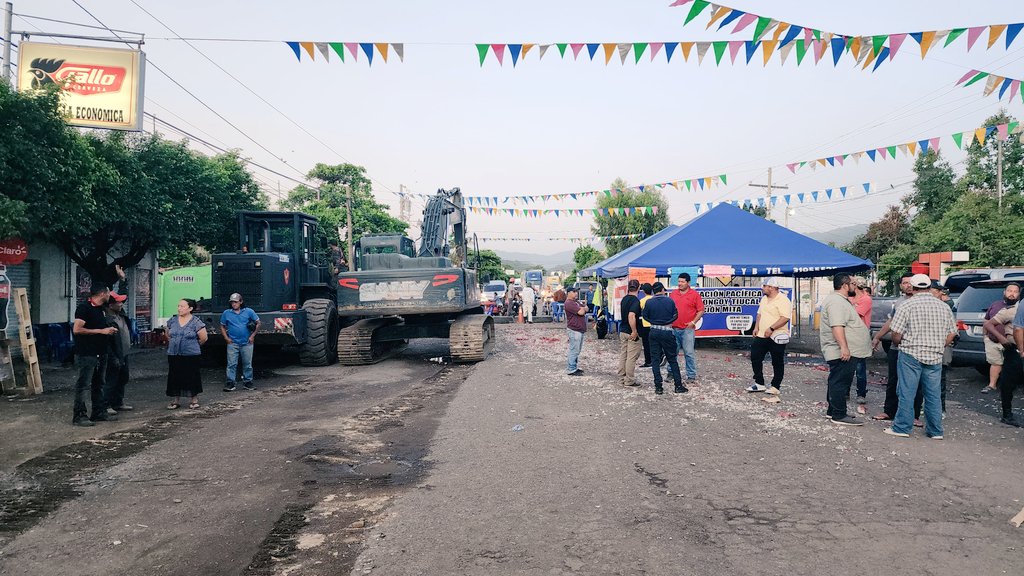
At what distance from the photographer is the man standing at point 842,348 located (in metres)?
7.36

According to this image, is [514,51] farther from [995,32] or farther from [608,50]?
[995,32]

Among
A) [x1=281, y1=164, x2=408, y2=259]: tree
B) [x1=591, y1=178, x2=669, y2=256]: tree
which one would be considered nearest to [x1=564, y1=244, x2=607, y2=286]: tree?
[x1=591, y1=178, x2=669, y2=256]: tree

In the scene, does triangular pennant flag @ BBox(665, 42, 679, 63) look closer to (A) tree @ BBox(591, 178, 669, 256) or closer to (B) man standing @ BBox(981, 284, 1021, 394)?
(B) man standing @ BBox(981, 284, 1021, 394)

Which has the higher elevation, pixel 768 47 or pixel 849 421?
pixel 768 47

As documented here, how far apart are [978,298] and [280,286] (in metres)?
13.0

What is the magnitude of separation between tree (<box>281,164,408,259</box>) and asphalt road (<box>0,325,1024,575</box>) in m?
28.4

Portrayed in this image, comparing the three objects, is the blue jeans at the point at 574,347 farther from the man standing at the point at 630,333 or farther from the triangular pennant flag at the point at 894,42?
the triangular pennant flag at the point at 894,42

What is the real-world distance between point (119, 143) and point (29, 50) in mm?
3434

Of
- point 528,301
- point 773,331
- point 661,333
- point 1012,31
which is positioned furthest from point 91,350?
point 528,301

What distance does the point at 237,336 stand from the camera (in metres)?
10.9

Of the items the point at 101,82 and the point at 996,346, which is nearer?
the point at 996,346

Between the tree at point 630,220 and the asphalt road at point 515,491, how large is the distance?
136 ft

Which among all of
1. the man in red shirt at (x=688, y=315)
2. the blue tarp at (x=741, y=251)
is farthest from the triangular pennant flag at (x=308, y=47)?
the blue tarp at (x=741, y=251)

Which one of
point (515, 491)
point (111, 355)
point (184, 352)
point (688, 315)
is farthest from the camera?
point (688, 315)
